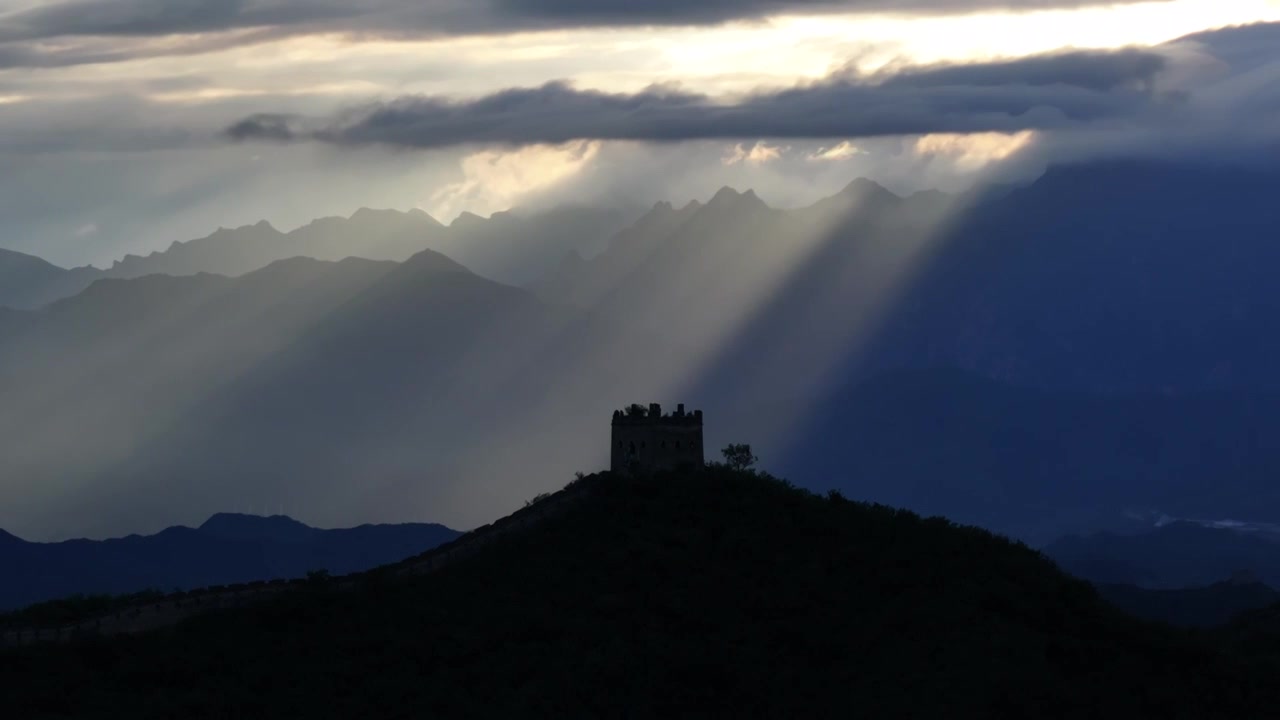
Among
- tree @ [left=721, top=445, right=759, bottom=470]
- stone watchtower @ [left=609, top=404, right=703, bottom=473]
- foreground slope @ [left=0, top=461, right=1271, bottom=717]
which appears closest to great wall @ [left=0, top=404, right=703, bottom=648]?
stone watchtower @ [left=609, top=404, right=703, bottom=473]

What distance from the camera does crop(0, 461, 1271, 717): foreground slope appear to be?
12900 centimetres

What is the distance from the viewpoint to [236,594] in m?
146

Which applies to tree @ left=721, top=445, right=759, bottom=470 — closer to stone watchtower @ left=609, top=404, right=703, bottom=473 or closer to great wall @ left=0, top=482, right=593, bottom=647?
stone watchtower @ left=609, top=404, right=703, bottom=473

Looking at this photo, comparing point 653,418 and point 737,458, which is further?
point 737,458

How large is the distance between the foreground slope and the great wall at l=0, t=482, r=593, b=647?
118 cm

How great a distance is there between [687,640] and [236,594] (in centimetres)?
2954

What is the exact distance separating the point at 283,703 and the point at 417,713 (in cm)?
768

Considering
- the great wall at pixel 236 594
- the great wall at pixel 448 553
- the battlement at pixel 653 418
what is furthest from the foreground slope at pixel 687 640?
the battlement at pixel 653 418

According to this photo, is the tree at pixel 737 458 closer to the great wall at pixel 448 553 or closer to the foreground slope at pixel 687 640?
the great wall at pixel 448 553

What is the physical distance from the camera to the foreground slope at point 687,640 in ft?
423

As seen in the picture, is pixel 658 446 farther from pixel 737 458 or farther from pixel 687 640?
pixel 687 640

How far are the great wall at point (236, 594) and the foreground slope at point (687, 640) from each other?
1180 millimetres

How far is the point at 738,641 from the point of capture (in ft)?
447

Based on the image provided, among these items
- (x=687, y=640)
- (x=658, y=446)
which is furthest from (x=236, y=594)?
(x=658, y=446)
